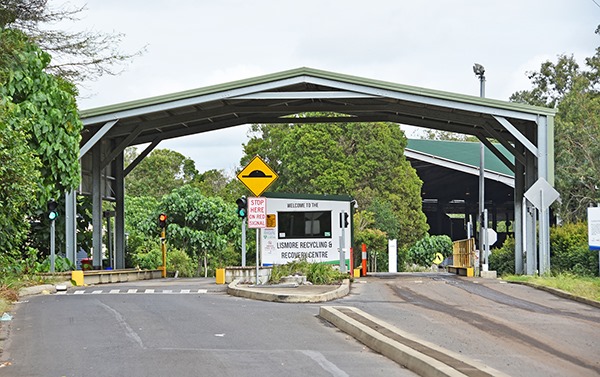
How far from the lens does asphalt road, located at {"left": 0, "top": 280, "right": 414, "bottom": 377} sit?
9578mm

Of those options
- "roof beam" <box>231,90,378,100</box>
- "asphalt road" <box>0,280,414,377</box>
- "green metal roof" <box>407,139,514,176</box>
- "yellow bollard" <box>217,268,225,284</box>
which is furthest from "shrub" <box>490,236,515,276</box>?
"asphalt road" <box>0,280,414,377</box>

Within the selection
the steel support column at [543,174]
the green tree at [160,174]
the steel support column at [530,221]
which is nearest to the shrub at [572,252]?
the steel support column at [543,174]

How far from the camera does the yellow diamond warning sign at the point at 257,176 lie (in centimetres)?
2150

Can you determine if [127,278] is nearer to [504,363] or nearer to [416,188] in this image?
[504,363]

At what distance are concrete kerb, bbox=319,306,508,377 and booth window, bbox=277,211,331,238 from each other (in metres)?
14.9

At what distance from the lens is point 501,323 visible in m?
14.0

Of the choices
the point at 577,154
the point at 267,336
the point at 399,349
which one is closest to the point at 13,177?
the point at 267,336

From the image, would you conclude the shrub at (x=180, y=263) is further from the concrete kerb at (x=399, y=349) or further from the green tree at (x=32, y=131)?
the concrete kerb at (x=399, y=349)

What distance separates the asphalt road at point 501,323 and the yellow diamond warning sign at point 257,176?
3143mm

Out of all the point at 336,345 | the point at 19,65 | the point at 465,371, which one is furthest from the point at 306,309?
the point at 19,65

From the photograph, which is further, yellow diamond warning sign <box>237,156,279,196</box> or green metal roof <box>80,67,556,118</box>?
green metal roof <box>80,67,556,118</box>

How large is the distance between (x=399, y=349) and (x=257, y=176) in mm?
11762

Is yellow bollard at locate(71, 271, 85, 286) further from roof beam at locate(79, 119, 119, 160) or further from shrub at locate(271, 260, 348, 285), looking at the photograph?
shrub at locate(271, 260, 348, 285)

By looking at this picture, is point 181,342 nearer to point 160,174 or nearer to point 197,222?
point 197,222
